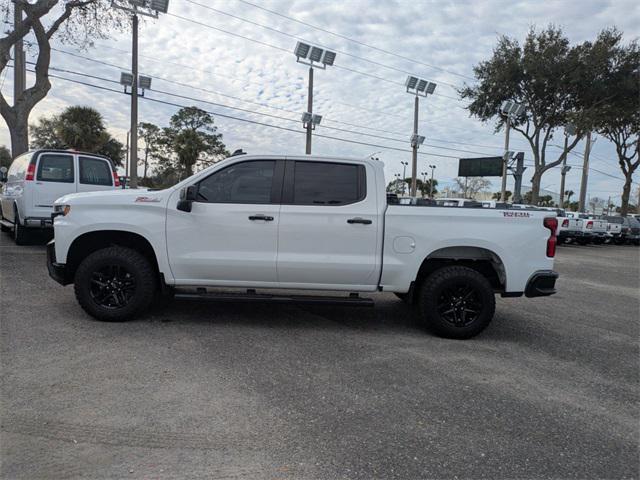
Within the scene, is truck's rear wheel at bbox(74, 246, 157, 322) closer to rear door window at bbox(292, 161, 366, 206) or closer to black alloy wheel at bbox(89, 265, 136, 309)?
black alloy wheel at bbox(89, 265, 136, 309)

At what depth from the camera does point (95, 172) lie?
10555 millimetres

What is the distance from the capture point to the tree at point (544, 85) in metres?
24.3

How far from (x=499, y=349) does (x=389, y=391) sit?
1897 mm

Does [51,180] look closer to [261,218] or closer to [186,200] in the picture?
[186,200]

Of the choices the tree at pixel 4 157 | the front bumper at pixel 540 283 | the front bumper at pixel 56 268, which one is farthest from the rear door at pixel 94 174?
the tree at pixel 4 157

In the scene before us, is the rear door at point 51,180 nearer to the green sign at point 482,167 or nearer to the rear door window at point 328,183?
the rear door window at point 328,183

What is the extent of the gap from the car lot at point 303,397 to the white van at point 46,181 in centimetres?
430

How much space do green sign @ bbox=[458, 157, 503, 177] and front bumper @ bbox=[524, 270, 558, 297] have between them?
3462 centimetres

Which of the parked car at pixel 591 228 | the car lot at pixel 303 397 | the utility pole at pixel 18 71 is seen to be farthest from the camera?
the parked car at pixel 591 228

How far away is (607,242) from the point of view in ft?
87.4

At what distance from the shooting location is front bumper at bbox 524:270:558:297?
17.3 ft

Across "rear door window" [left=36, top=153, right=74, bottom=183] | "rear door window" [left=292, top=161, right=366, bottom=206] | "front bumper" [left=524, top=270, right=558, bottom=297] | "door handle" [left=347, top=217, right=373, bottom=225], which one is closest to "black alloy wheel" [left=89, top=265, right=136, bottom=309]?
"rear door window" [left=292, top=161, right=366, bottom=206]

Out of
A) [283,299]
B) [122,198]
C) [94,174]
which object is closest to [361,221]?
[283,299]

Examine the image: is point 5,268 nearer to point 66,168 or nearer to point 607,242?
point 66,168
